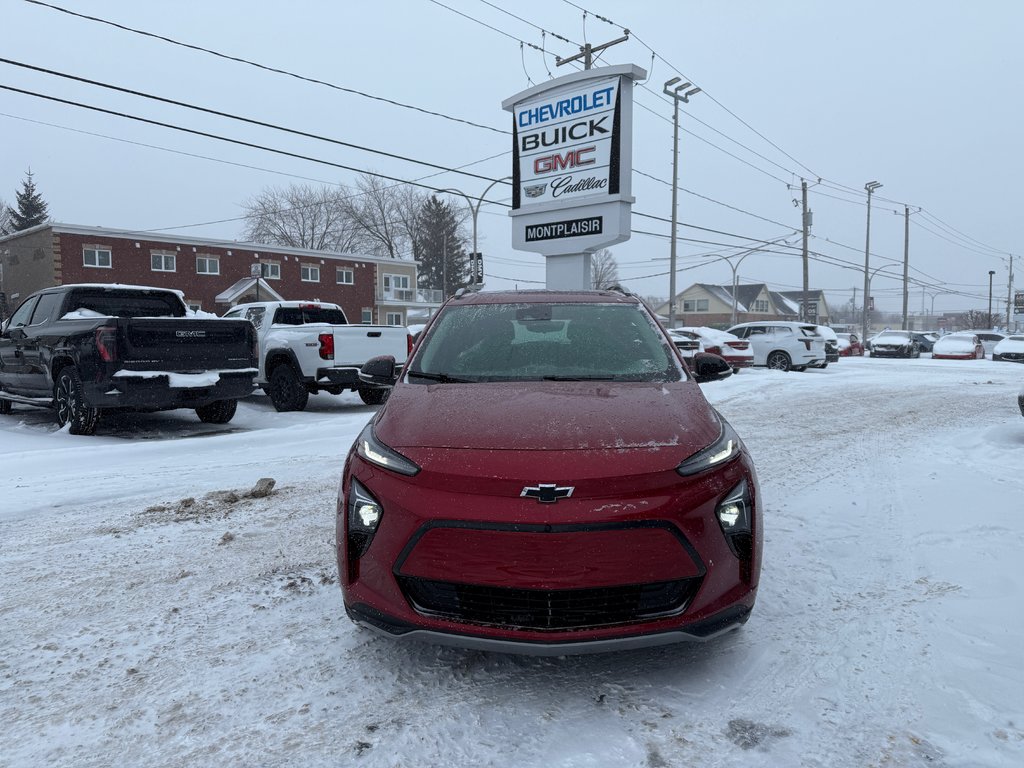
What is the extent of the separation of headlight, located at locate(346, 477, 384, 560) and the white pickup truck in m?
7.94

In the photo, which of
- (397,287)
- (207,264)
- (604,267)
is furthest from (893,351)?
(604,267)

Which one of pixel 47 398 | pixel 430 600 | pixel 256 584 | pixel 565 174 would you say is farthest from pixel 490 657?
pixel 565 174

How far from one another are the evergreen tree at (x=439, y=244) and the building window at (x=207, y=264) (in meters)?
31.6

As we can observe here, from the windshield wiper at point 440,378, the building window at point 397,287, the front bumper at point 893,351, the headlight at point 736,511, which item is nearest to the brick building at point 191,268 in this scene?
the building window at point 397,287

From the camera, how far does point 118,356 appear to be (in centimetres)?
787

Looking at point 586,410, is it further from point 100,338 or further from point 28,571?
point 100,338

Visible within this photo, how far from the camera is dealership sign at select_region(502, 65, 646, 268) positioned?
13062 millimetres

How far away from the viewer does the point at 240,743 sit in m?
2.30

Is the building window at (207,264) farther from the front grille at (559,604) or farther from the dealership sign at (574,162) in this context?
Answer: the front grille at (559,604)

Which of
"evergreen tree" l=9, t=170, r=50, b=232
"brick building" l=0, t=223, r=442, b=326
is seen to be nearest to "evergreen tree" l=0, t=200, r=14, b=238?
"evergreen tree" l=9, t=170, r=50, b=232

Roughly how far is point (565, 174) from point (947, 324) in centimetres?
14230

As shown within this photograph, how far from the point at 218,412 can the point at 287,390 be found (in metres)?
1.47

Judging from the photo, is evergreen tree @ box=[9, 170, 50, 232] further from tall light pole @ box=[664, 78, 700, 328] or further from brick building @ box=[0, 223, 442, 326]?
tall light pole @ box=[664, 78, 700, 328]

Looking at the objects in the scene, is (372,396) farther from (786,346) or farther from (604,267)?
(604,267)
